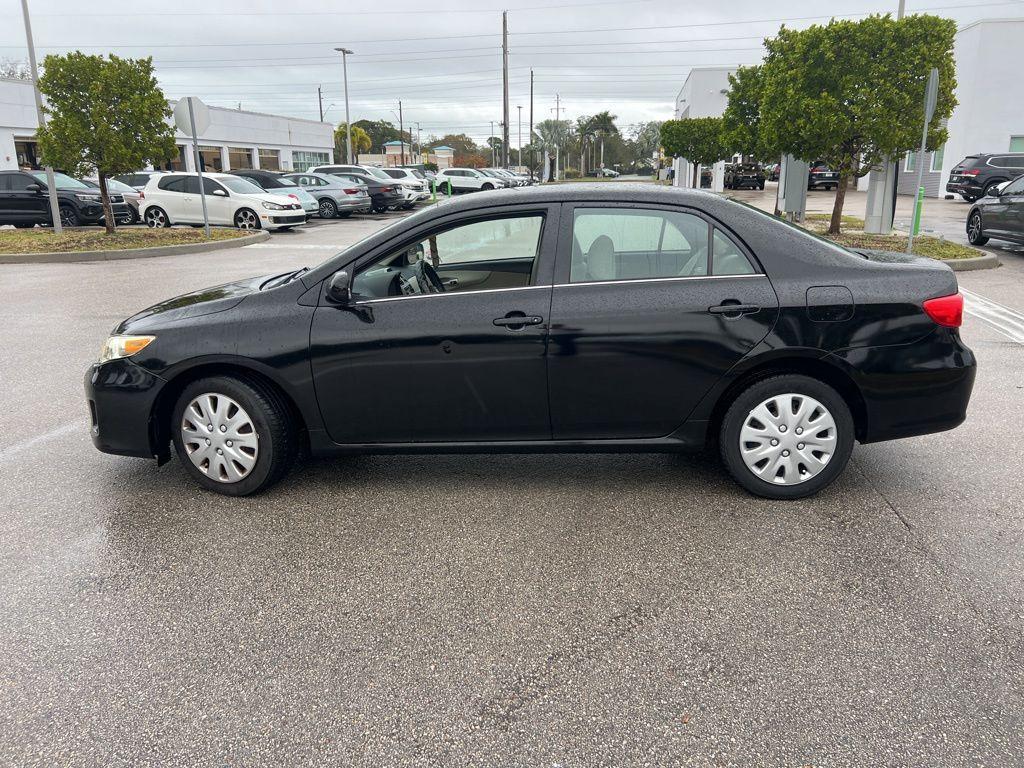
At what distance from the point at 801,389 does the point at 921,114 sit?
13.8 metres

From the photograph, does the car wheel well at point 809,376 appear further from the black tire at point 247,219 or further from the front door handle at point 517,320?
the black tire at point 247,219

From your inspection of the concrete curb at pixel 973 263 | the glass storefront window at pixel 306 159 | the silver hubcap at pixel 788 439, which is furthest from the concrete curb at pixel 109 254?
the glass storefront window at pixel 306 159

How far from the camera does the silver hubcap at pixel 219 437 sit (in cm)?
422

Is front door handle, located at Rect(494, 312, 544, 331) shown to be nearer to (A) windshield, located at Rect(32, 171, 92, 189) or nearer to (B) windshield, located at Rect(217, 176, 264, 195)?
(B) windshield, located at Rect(217, 176, 264, 195)

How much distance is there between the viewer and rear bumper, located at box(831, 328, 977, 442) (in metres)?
4.01

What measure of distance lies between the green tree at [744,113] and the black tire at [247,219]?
12.9 meters

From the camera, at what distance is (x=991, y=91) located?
119 ft

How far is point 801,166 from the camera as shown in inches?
766

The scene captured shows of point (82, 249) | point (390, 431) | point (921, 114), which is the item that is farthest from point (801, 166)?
point (390, 431)

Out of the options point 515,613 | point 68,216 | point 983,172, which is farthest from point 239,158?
point 515,613

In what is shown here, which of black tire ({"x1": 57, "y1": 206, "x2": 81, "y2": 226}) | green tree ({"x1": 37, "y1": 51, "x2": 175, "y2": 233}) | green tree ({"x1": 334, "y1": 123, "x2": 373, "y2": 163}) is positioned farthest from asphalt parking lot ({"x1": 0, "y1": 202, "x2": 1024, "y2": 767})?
green tree ({"x1": 334, "y1": 123, "x2": 373, "y2": 163})

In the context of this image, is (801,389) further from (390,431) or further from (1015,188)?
(1015,188)

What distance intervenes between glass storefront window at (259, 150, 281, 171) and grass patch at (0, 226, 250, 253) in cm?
4478

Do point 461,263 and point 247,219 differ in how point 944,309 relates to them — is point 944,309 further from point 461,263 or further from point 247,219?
point 247,219
